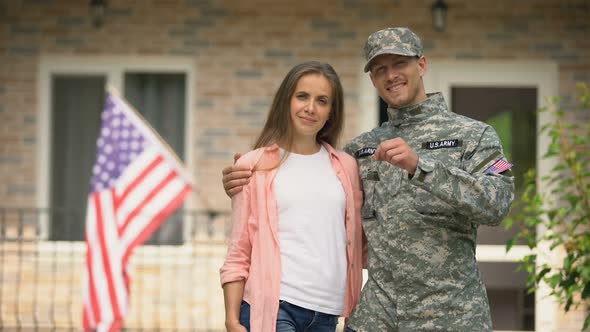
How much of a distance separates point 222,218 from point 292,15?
1.88 metres

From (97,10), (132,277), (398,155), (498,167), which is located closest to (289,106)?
(398,155)

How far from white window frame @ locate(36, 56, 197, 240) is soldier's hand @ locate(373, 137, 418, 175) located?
6344 millimetres

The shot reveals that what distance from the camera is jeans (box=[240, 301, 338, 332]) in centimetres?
358

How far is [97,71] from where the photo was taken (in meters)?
9.51

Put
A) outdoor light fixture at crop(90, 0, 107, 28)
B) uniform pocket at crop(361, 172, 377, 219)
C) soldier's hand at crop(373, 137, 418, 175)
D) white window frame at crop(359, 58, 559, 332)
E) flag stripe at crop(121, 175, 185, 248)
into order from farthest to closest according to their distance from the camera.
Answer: white window frame at crop(359, 58, 559, 332) < outdoor light fixture at crop(90, 0, 107, 28) < flag stripe at crop(121, 175, 185, 248) < uniform pocket at crop(361, 172, 377, 219) < soldier's hand at crop(373, 137, 418, 175)

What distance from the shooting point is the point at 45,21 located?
9.52 metres

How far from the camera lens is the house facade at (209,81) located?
9.27 metres

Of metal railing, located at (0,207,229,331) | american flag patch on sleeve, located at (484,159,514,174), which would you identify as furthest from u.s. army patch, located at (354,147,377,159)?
metal railing, located at (0,207,229,331)

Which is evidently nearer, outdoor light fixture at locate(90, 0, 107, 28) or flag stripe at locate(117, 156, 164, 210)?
flag stripe at locate(117, 156, 164, 210)

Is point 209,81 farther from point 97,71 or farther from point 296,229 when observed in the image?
point 296,229

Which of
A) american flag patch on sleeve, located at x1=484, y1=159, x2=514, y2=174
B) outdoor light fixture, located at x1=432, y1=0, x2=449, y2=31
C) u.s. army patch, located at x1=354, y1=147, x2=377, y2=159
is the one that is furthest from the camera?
outdoor light fixture, located at x1=432, y1=0, x2=449, y2=31

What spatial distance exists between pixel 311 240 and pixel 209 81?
596cm

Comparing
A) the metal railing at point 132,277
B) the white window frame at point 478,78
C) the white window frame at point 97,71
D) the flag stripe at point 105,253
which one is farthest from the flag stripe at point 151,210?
the white window frame at point 478,78

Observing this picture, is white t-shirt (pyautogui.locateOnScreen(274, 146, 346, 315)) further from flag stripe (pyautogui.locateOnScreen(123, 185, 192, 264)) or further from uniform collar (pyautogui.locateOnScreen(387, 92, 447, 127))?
flag stripe (pyautogui.locateOnScreen(123, 185, 192, 264))
